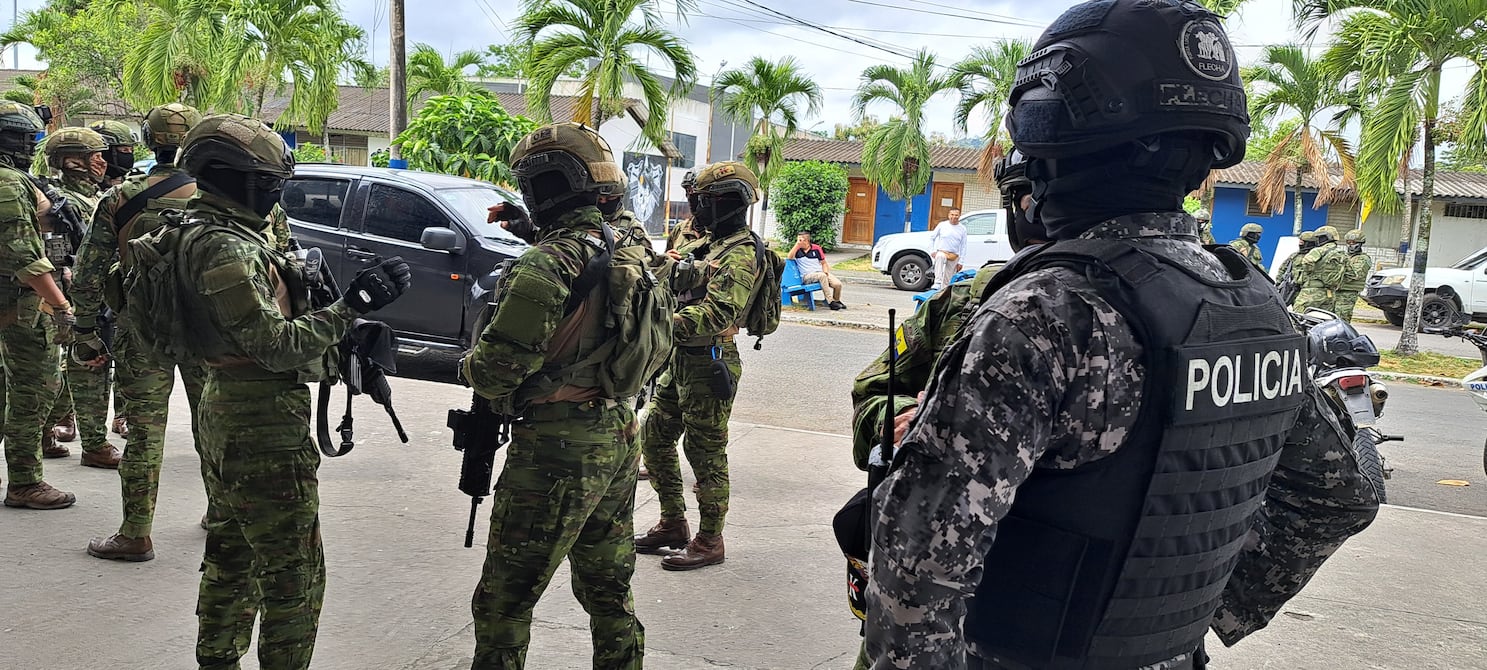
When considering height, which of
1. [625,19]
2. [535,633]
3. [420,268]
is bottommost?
[535,633]

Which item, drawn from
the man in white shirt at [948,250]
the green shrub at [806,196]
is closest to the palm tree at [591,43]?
the man in white shirt at [948,250]

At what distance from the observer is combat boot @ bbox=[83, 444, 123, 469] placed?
5840 mm

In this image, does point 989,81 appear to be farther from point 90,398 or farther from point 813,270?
point 90,398

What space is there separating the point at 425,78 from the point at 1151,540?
2966 cm

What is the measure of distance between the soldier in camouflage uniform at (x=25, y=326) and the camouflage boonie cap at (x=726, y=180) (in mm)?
3133

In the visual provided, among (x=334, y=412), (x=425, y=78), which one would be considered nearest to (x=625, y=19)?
(x=334, y=412)

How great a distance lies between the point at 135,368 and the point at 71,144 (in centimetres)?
191

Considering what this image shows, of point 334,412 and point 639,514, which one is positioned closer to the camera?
point 639,514

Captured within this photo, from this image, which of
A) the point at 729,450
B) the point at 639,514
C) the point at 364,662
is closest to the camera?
the point at 364,662

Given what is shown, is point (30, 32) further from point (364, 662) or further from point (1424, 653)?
point (1424, 653)

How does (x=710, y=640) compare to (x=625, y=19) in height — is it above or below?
A: below

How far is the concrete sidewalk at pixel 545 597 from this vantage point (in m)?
3.80

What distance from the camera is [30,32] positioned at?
2750 cm

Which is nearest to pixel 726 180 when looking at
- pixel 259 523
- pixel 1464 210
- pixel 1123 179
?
pixel 259 523
